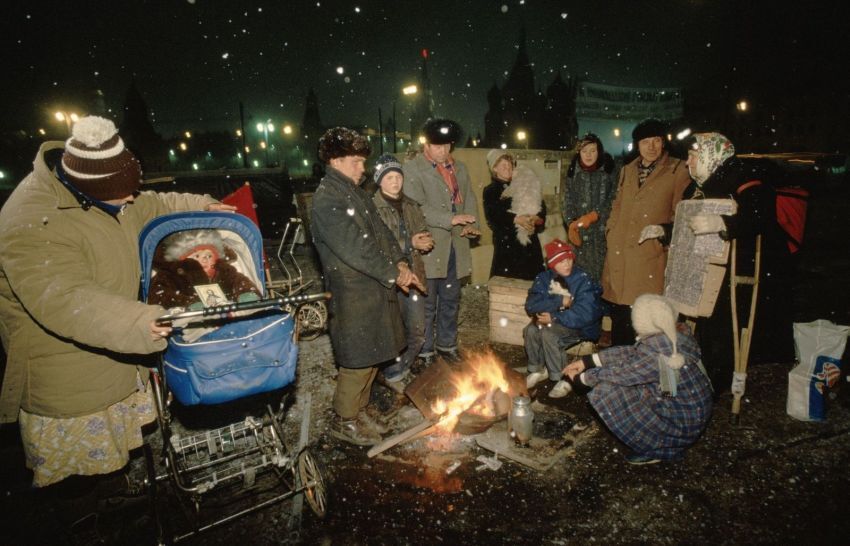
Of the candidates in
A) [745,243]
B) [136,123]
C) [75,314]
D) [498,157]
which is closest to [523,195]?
[498,157]

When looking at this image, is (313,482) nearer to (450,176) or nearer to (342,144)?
(342,144)

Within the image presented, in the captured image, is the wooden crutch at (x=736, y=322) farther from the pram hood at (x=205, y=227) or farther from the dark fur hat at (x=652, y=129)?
the pram hood at (x=205, y=227)

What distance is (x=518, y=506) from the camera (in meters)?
3.31

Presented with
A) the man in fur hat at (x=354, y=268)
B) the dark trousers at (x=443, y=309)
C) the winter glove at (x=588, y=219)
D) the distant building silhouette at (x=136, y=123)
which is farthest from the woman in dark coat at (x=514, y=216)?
the distant building silhouette at (x=136, y=123)

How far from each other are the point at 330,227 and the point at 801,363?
16.5ft

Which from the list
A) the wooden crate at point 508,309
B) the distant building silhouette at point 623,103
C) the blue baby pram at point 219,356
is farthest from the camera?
the distant building silhouette at point 623,103

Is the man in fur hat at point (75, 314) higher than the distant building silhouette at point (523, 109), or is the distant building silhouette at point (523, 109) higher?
the distant building silhouette at point (523, 109)

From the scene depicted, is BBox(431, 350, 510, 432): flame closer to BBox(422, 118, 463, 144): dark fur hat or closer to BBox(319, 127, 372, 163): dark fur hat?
BBox(319, 127, 372, 163): dark fur hat

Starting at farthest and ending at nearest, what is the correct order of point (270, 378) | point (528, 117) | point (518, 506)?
point (528, 117), point (518, 506), point (270, 378)

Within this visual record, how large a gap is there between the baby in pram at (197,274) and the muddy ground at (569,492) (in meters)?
Answer: 1.51

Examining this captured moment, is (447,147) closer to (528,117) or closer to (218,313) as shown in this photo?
(218,313)

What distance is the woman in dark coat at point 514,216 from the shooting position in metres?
6.16

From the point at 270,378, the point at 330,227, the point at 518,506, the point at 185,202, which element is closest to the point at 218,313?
the point at 270,378

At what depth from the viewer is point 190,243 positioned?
3.27m
